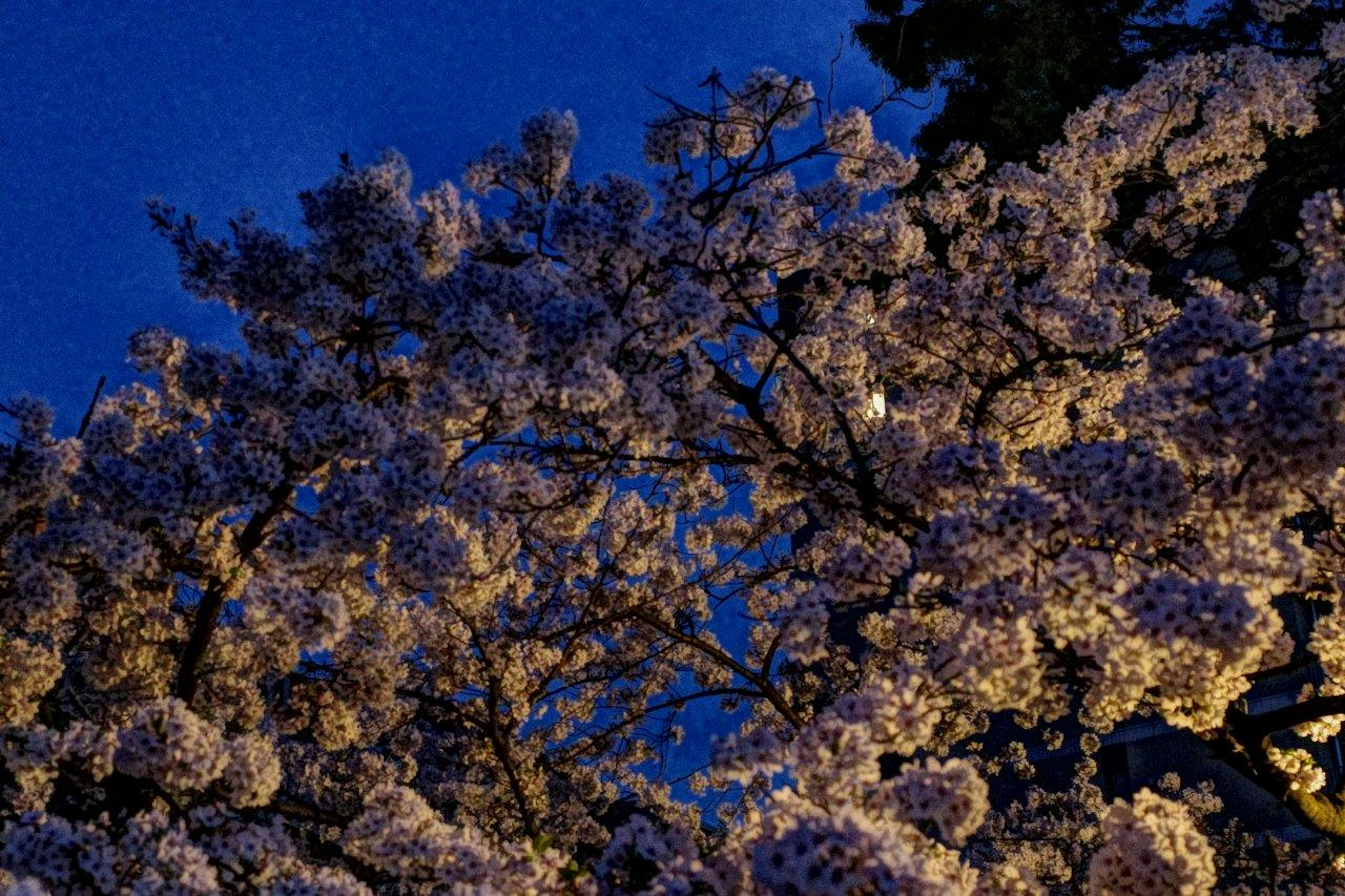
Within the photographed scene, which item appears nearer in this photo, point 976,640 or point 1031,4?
point 976,640

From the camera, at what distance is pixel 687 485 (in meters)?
10.1

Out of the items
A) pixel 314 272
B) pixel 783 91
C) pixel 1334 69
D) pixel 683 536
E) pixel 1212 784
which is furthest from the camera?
pixel 1212 784

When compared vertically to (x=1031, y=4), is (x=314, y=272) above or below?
below

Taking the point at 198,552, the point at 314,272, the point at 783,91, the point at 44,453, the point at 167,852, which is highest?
the point at 783,91

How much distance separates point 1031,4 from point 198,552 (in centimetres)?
2090

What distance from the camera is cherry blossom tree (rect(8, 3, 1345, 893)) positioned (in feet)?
18.7

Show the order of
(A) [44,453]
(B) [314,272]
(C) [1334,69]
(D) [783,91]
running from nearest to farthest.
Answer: (A) [44,453]
(B) [314,272]
(D) [783,91]
(C) [1334,69]

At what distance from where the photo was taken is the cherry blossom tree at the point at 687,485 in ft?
18.7

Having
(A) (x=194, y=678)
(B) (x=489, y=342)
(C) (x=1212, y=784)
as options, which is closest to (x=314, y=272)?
(B) (x=489, y=342)

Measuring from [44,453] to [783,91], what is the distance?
6770 millimetres

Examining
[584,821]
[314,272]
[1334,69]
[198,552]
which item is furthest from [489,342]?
[1334,69]

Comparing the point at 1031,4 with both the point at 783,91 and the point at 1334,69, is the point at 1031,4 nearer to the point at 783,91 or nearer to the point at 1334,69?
the point at 1334,69

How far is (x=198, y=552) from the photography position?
7.47 meters

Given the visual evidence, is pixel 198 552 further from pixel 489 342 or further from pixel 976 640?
pixel 976 640
